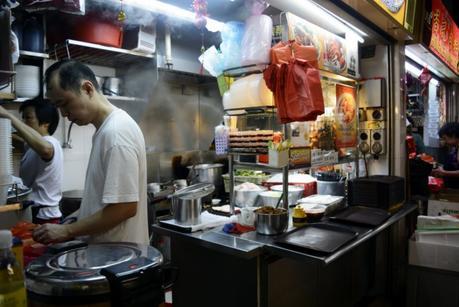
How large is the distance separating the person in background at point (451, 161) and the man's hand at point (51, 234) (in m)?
4.80

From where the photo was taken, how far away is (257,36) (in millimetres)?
2596

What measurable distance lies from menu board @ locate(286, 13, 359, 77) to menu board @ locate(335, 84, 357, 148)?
0.60ft

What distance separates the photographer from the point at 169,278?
47.1 inches

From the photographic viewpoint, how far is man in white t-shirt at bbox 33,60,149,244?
1.72 m

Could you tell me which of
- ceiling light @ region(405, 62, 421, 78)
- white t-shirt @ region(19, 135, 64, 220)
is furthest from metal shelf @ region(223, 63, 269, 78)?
ceiling light @ region(405, 62, 421, 78)

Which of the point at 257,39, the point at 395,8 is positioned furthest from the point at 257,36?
the point at 395,8

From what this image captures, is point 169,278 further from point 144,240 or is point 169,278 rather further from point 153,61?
point 153,61

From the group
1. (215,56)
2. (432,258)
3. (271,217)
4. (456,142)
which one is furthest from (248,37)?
(456,142)

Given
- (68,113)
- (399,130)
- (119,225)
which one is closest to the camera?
(119,225)

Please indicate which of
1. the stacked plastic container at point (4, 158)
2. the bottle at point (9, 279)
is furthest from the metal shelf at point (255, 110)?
the bottle at point (9, 279)

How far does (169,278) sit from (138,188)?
2.35ft

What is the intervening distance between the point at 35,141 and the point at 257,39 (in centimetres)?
182

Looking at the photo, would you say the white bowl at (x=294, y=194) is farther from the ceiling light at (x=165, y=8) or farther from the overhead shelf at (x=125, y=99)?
the overhead shelf at (x=125, y=99)

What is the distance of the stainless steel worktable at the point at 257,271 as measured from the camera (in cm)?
213
